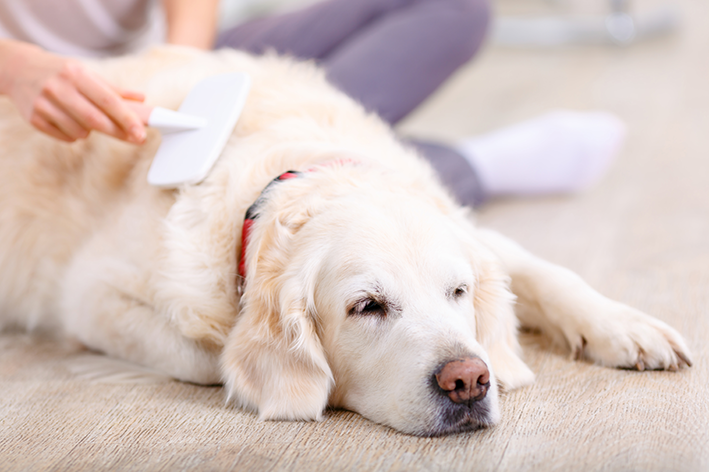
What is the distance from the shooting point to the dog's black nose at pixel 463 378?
123 centimetres

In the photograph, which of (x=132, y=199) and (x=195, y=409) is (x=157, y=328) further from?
(x=132, y=199)

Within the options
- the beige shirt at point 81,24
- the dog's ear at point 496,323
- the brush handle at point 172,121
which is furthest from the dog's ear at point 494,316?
the beige shirt at point 81,24

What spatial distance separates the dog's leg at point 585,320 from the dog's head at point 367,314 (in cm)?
20

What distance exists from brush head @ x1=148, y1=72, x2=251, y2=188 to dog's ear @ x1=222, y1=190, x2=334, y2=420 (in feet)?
0.98

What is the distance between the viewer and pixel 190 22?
8.27 feet

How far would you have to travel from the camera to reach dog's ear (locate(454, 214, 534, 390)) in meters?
1.50

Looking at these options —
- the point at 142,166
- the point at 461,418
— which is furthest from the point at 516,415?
the point at 142,166

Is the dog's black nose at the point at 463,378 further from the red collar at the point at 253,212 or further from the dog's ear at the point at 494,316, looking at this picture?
the red collar at the point at 253,212

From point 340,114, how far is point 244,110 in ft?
0.87

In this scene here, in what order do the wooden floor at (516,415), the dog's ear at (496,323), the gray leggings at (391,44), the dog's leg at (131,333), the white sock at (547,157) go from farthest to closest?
the white sock at (547,157)
the gray leggings at (391,44)
the dog's leg at (131,333)
the dog's ear at (496,323)
the wooden floor at (516,415)

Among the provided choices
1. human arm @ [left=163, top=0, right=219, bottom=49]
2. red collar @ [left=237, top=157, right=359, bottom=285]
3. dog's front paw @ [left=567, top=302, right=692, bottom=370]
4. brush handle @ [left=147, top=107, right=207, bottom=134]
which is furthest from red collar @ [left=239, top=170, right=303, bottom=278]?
human arm @ [left=163, top=0, right=219, bottom=49]

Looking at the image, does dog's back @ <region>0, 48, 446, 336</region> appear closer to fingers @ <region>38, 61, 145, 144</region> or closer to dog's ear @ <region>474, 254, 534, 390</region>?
fingers @ <region>38, 61, 145, 144</region>

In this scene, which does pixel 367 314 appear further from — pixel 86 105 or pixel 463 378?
pixel 86 105

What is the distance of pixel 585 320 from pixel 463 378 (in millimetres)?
521
